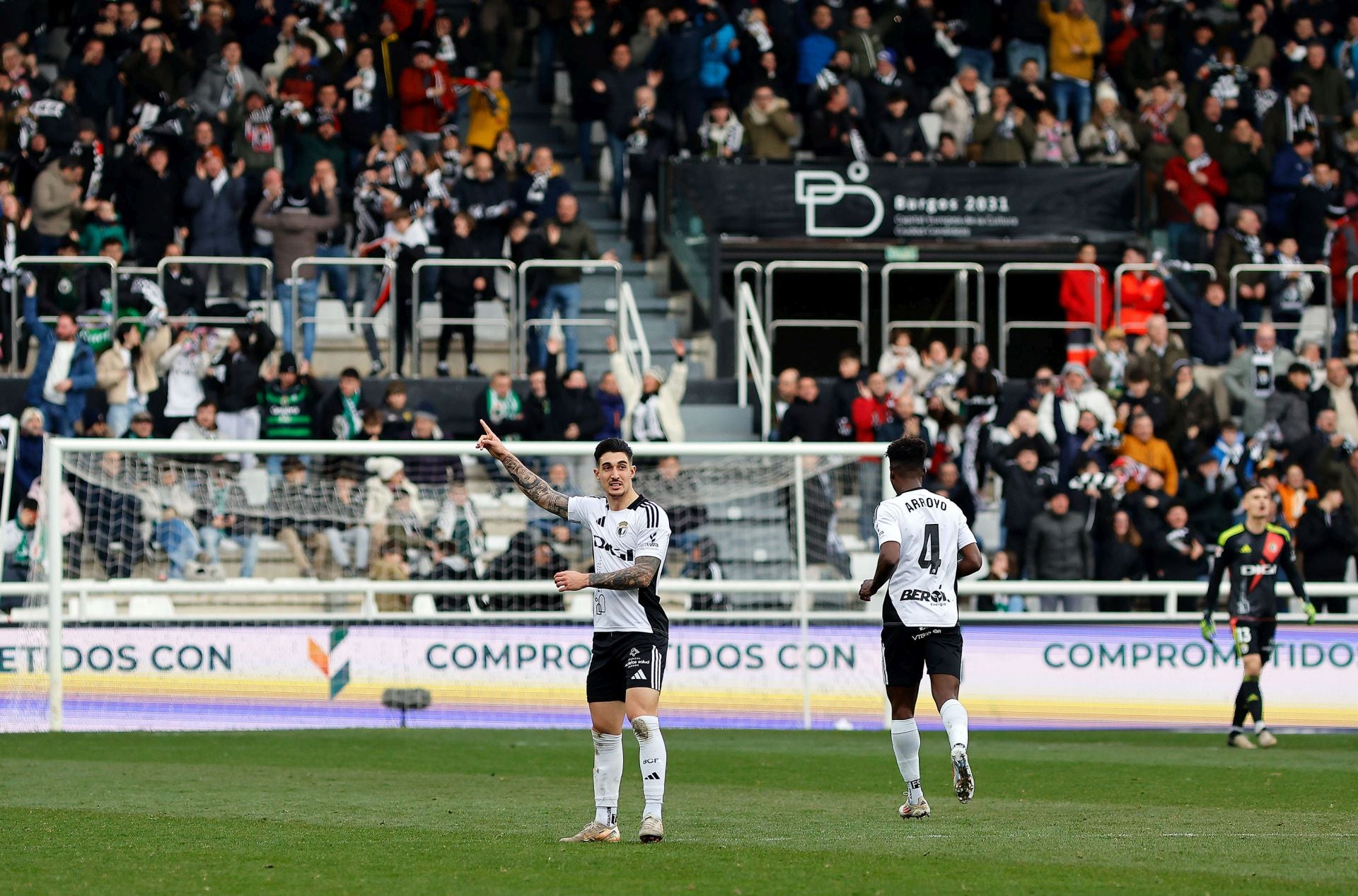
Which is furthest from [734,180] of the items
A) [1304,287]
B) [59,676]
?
[59,676]

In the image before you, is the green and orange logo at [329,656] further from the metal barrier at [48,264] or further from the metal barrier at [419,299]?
the metal barrier at [48,264]

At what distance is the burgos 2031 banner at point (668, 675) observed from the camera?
1803 centimetres

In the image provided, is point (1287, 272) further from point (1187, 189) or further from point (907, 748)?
point (907, 748)

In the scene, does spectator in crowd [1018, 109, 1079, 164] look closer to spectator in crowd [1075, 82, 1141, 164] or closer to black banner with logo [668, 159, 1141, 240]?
spectator in crowd [1075, 82, 1141, 164]

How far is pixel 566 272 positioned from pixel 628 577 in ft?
44.8

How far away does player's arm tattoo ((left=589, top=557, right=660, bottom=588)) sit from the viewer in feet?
32.7

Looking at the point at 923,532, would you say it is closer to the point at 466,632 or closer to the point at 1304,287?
the point at 466,632

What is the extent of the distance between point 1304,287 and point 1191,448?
382 cm

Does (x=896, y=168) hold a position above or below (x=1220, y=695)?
above

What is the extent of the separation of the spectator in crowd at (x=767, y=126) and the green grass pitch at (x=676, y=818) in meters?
9.77

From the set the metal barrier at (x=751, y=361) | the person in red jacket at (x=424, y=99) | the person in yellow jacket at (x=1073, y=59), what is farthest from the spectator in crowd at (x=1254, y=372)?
the person in red jacket at (x=424, y=99)

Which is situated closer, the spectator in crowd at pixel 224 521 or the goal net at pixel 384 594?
the goal net at pixel 384 594

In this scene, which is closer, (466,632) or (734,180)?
(466,632)

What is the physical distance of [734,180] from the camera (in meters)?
24.4
